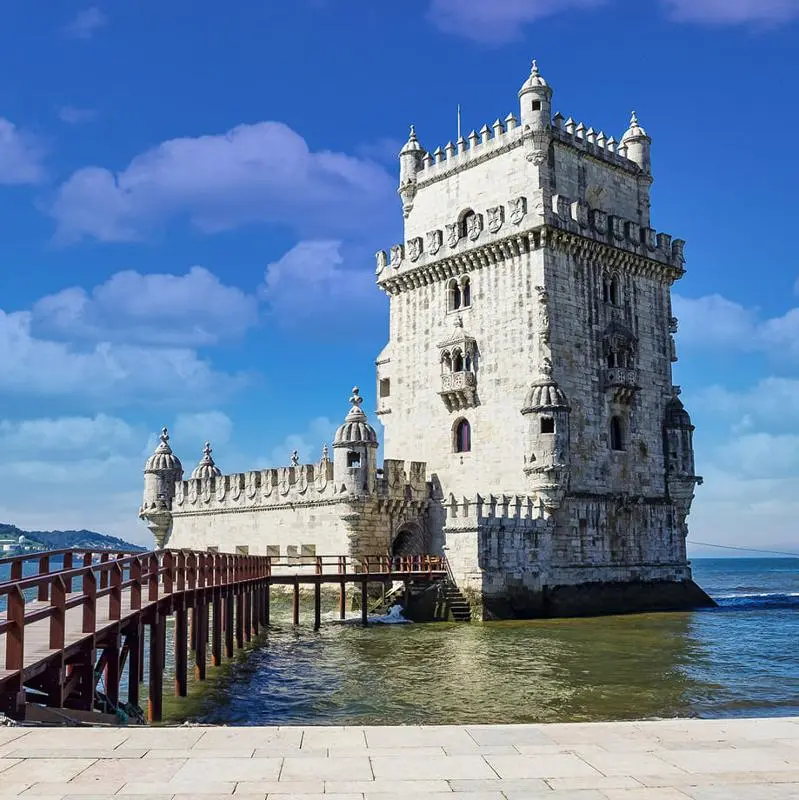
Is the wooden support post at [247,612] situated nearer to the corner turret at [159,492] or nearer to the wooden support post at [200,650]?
the wooden support post at [200,650]

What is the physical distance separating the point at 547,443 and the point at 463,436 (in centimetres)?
504

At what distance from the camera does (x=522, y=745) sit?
28.2 feet

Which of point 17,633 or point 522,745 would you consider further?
point 17,633

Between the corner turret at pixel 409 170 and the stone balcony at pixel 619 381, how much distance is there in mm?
12684

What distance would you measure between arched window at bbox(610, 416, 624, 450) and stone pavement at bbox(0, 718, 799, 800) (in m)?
31.1

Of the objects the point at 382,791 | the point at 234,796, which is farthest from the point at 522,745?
the point at 234,796

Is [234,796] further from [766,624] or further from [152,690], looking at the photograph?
[766,624]

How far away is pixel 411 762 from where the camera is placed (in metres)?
7.96

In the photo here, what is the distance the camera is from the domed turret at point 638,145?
1766 inches

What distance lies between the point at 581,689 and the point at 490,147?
27412mm

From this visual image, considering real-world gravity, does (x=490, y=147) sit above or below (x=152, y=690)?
above

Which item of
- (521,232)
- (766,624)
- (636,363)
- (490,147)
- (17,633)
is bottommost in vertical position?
(766,624)

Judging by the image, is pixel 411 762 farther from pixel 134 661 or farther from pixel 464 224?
pixel 464 224

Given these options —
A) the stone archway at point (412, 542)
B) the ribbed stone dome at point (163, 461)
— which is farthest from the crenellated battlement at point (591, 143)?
the ribbed stone dome at point (163, 461)
